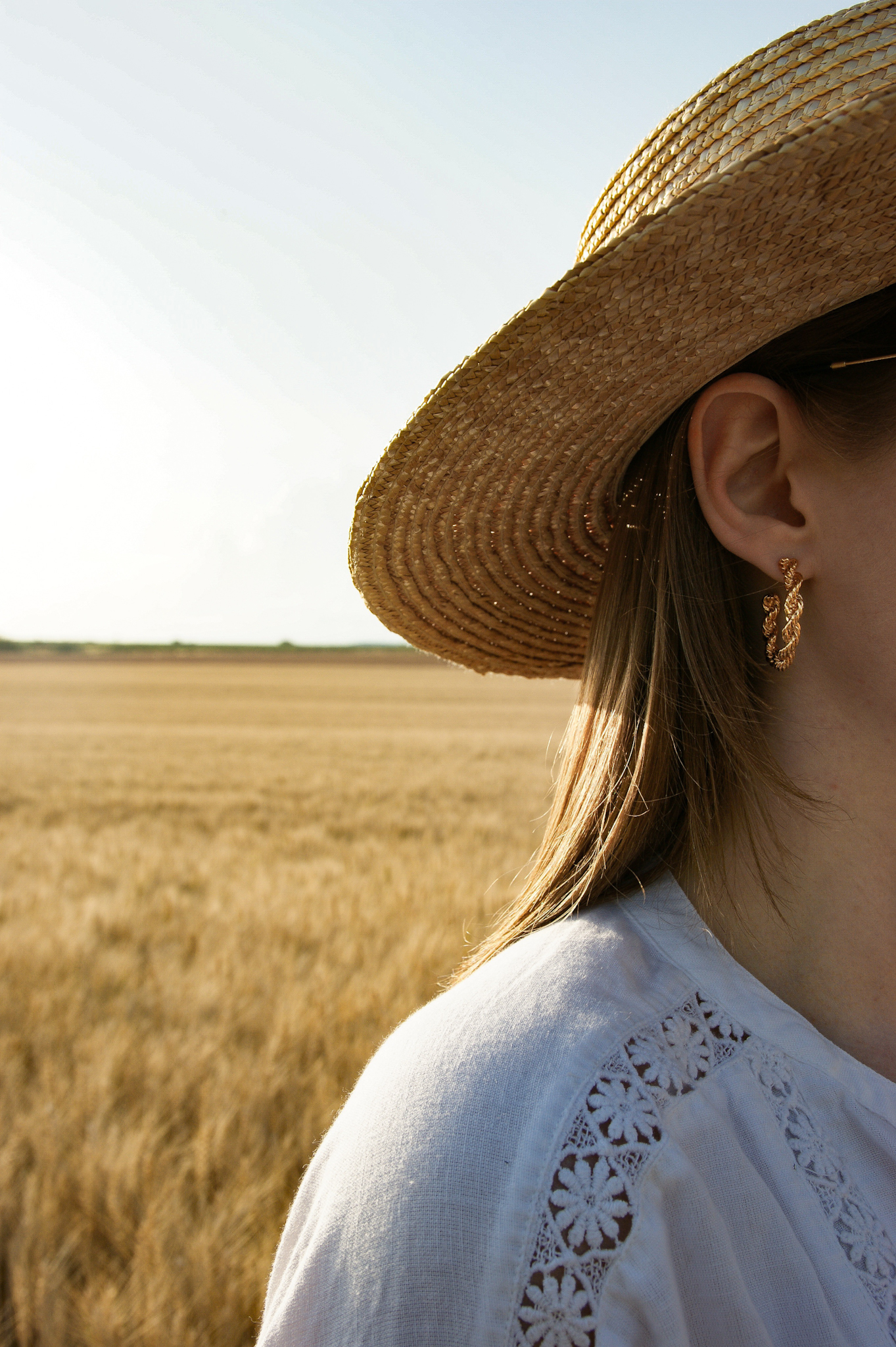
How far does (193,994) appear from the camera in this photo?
3293 mm

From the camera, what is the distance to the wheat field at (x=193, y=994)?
1.83 metres

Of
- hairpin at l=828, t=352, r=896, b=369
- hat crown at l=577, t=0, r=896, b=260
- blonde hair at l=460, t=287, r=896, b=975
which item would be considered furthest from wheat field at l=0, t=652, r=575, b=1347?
hat crown at l=577, t=0, r=896, b=260

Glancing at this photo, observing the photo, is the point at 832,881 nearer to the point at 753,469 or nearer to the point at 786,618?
the point at 786,618

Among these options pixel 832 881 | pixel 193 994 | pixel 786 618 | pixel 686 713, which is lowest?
pixel 193 994

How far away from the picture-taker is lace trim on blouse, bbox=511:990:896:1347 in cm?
58

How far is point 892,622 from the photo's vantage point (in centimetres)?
85

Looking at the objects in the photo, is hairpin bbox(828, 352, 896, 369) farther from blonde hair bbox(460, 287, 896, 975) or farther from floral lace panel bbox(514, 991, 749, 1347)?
floral lace panel bbox(514, 991, 749, 1347)

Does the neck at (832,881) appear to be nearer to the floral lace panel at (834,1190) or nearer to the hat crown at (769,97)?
the floral lace panel at (834,1190)

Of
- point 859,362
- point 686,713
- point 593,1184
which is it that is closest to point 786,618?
point 686,713

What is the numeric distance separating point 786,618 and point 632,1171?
21.9 inches

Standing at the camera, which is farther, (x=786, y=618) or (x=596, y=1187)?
(x=786, y=618)

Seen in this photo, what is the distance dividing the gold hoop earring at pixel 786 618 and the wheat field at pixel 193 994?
0.57m

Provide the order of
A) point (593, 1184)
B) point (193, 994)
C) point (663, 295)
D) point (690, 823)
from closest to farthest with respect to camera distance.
Answer: point (593, 1184), point (663, 295), point (690, 823), point (193, 994)

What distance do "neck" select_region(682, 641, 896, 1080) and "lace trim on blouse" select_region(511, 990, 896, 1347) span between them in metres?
0.14
